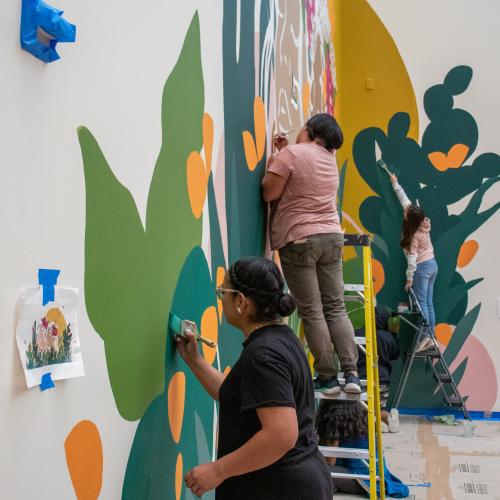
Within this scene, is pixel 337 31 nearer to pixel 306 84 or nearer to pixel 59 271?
pixel 306 84

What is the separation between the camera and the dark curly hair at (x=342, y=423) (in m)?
4.03

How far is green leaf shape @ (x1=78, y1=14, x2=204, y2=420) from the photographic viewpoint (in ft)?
4.11

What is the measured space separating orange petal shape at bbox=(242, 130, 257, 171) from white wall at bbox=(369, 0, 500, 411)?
4.04 metres

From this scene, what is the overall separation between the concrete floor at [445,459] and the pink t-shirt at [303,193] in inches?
78.2

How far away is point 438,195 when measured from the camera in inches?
252

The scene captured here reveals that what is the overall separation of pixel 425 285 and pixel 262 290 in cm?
463

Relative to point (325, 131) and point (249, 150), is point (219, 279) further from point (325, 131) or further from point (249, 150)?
point (325, 131)

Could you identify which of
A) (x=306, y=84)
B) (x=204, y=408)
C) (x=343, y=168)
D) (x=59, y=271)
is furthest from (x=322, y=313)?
(x=343, y=168)

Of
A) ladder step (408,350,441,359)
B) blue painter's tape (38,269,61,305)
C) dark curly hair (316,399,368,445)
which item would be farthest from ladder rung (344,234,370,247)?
blue painter's tape (38,269,61,305)

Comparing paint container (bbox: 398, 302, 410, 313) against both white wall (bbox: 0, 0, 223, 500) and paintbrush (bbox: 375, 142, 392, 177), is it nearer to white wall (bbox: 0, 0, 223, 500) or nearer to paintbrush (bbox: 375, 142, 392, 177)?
paintbrush (bbox: 375, 142, 392, 177)

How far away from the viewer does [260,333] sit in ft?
5.62

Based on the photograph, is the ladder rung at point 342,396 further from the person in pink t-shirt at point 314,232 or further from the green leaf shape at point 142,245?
the green leaf shape at point 142,245

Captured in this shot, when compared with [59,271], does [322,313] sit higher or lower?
lower

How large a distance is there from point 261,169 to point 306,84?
62.5 inches
